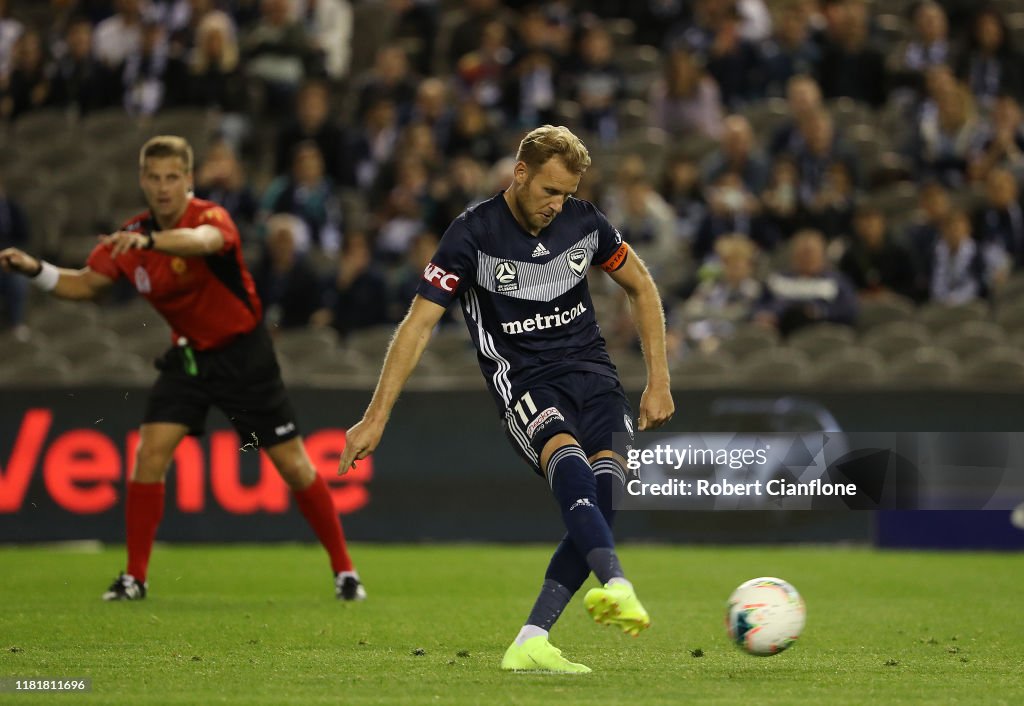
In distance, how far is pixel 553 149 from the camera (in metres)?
6.41

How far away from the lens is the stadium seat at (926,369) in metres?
13.9

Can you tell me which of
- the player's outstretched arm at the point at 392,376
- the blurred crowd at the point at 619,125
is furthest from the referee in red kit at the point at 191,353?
the blurred crowd at the point at 619,125

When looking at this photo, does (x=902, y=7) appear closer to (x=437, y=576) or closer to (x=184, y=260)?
(x=437, y=576)

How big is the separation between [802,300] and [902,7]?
7.04 metres

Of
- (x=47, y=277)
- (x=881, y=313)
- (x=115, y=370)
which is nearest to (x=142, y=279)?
(x=47, y=277)

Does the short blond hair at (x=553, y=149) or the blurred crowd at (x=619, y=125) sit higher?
the blurred crowd at (x=619, y=125)

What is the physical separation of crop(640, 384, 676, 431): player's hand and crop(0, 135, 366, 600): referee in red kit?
3.25 m

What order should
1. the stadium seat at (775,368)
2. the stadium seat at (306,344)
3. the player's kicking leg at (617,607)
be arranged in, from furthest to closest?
the stadium seat at (306,344)
the stadium seat at (775,368)
the player's kicking leg at (617,607)

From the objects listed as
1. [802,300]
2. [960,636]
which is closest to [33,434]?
[802,300]

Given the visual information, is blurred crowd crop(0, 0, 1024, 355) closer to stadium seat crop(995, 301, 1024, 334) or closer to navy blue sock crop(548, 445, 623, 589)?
stadium seat crop(995, 301, 1024, 334)

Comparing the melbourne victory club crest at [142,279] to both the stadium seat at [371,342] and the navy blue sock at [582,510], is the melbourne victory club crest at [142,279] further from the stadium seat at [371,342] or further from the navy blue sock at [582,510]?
the stadium seat at [371,342]

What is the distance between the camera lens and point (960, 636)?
26.1 ft

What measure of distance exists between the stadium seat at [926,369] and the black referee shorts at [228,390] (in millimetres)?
6557

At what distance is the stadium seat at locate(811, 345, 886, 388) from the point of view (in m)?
14.1
